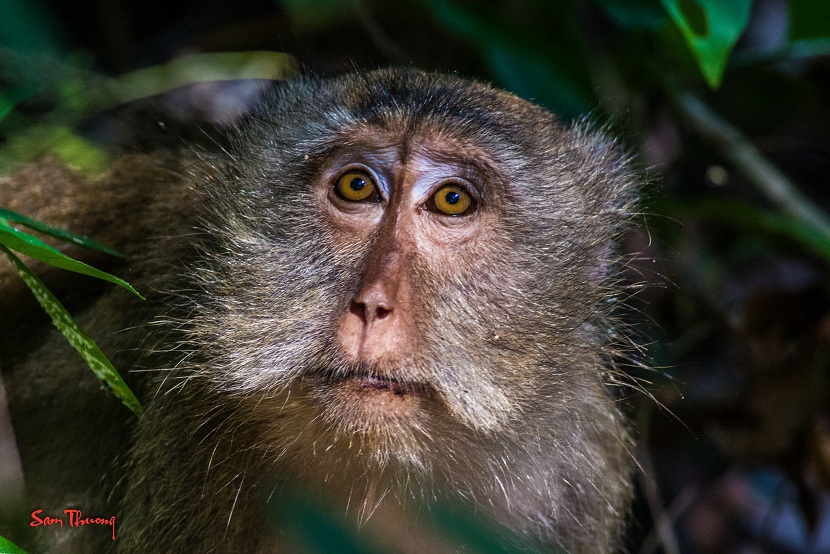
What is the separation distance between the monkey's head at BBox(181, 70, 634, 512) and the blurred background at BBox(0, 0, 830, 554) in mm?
333

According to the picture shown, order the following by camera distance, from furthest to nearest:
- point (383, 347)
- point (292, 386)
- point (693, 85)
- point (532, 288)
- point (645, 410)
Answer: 1. point (693, 85)
2. point (645, 410)
3. point (532, 288)
4. point (292, 386)
5. point (383, 347)

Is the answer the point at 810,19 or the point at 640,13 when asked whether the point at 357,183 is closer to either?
the point at 640,13

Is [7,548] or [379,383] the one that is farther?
[379,383]

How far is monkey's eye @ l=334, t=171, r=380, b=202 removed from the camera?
265cm

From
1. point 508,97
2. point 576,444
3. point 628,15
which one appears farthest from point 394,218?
point 628,15

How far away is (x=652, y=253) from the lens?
442 cm

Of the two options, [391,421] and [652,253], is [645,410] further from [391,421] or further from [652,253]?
[391,421]

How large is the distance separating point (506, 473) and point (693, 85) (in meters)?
2.96

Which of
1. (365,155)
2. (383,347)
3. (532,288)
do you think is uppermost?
(365,155)

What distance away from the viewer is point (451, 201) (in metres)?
2.65

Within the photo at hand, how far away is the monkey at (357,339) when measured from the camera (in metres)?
2.41

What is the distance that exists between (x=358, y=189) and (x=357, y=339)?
1.85ft
